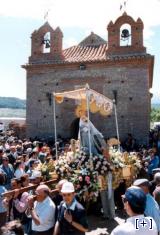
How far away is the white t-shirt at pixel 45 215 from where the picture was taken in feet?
19.8

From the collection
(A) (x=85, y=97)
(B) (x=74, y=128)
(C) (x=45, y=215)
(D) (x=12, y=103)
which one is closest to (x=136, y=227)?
(C) (x=45, y=215)

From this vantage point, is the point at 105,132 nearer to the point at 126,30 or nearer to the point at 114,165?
the point at 126,30

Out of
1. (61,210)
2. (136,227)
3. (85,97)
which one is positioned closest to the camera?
(136,227)

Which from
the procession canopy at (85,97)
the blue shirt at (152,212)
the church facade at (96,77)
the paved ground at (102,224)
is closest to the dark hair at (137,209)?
the blue shirt at (152,212)

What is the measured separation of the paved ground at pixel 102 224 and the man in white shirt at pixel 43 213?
10.4 ft

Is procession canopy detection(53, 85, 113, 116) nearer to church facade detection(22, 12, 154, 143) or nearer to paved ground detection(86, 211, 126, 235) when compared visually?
paved ground detection(86, 211, 126, 235)

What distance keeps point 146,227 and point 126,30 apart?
23537mm

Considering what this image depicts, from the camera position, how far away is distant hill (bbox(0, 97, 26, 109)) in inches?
2325

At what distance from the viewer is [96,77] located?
26422 millimetres

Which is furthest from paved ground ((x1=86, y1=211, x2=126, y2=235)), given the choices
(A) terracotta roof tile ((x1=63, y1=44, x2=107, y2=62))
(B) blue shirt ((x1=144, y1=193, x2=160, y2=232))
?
(A) terracotta roof tile ((x1=63, y1=44, x2=107, y2=62))

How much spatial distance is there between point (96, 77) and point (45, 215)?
20869 millimetres

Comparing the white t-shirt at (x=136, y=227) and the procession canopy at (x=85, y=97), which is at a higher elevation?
the procession canopy at (x=85, y=97)

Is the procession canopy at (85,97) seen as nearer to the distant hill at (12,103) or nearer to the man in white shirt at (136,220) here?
the man in white shirt at (136,220)

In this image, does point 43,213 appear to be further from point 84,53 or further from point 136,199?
point 84,53
